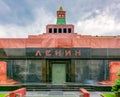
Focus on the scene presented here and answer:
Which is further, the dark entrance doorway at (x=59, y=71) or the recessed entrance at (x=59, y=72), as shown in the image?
the recessed entrance at (x=59, y=72)

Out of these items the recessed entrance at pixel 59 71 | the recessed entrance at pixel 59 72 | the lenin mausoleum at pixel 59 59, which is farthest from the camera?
the recessed entrance at pixel 59 72

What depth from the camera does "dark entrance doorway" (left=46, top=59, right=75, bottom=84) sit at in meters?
20.9

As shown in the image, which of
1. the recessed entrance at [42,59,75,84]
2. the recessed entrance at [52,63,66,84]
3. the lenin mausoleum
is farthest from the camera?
the recessed entrance at [52,63,66,84]

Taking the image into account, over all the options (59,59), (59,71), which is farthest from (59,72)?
(59,59)

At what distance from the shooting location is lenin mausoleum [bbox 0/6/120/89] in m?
20.7

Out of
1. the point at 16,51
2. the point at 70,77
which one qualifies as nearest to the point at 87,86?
the point at 70,77

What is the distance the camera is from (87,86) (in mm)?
18781

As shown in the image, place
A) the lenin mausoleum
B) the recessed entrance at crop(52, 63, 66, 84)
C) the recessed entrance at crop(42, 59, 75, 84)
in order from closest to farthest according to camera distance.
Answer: the lenin mausoleum
the recessed entrance at crop(42, 59, 75, 84)
the recessed entrance at crop(52, 63, 66, 84)

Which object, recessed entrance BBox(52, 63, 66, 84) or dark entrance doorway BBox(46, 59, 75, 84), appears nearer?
dark entrance doorway BBox(46, 59, 75, 84)

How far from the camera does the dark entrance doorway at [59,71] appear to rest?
20.9 metres

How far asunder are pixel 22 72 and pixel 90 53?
17.2ft

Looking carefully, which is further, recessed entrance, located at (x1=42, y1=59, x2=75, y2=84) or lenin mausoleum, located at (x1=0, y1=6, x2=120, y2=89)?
recessed entrance, located at (x1=42, y1=59, x2=75, y2=84)

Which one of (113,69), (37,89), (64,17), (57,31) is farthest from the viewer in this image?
(64,17)

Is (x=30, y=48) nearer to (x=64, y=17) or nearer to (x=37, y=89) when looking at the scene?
(x=37, y=89)
